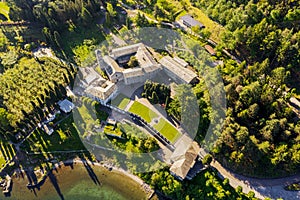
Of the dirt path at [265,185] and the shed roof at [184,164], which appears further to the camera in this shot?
the shed roof at [184,164]

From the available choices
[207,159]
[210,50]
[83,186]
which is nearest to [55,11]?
[210,50]

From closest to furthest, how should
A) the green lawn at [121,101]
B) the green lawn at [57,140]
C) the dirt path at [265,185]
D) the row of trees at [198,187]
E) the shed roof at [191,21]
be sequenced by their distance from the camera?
the dirt path at [265,185]
the row of trees at [198,187]
the green lawn at [57,140]
the green lawn at [121,101]
the shed roof at [191,21]

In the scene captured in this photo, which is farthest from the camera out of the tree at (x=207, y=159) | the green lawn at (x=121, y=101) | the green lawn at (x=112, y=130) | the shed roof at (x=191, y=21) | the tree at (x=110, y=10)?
the tree at (x=110, y=10)

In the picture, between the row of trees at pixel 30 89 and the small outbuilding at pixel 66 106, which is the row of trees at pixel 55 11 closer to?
the row of trees at pixel 30 89

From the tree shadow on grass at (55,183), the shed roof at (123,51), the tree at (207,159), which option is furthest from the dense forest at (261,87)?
the tree shadow on grass at (55,183)

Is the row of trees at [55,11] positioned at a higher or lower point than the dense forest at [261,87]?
higher

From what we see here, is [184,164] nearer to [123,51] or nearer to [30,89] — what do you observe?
[123,51]
